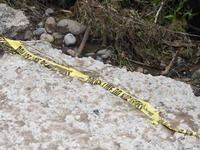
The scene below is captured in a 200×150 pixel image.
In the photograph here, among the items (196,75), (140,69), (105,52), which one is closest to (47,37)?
(105,52)

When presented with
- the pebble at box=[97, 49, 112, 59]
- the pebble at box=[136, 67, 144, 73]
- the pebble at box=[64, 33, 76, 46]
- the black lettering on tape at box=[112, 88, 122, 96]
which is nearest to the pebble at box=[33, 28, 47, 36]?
the pebble at box=[64, 33, 76, 46]

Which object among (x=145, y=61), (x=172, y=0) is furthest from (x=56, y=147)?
(x=172, y=0)

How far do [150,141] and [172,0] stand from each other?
2.26m

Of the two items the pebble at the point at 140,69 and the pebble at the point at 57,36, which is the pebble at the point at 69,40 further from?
the pebble at the point at 140,69

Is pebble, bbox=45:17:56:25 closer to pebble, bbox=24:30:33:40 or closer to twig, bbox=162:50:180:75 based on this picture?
pebble, bbox=24:30:33:40

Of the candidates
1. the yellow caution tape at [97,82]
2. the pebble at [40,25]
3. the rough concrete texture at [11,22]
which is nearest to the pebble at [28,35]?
the rough concrete texture at [11,22]

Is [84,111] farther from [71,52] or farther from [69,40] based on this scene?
[69,40]

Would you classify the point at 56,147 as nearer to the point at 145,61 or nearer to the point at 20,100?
the point at 20,100

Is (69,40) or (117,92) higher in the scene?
(117,92)

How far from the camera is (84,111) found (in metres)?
2.22

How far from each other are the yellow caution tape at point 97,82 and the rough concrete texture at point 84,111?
0.14 feet

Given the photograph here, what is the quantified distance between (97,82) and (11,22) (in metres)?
1.33

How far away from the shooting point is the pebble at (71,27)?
3.58 metres

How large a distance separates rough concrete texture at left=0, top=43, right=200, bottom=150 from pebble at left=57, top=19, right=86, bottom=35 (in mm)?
894
